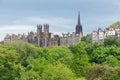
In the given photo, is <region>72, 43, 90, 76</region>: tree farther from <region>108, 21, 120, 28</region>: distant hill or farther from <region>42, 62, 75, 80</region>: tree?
<region>108, 21, 120, 28</region>: distant hill

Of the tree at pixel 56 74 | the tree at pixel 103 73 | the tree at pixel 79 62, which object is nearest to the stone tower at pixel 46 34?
the tree at pixel 79 62

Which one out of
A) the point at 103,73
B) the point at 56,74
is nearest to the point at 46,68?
the point at 56,74

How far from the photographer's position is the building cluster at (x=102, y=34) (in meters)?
135

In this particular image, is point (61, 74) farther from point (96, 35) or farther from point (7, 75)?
point (96, 35)

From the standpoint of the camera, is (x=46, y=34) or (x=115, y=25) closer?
(x=115, y=25)

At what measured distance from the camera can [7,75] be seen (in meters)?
54.8

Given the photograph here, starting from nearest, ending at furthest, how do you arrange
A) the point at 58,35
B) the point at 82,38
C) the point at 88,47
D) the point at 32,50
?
the point at 32,50 < the point at 88,47 < the point at 82,38 < the point at 58,35

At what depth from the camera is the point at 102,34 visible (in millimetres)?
140625

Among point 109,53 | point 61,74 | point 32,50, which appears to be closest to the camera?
point 61,74

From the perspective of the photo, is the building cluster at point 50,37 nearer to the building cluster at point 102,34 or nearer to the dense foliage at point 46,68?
the building cluster at point 102,34

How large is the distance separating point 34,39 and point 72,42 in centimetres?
1487

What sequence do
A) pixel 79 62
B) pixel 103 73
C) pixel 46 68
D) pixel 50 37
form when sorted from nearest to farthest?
pixel 103 73, pixel 46 68, pixel 79 62, pixel 50 37

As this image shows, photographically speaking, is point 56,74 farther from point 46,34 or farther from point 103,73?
point 46,34

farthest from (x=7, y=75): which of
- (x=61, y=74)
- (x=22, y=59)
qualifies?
(x=22, y=59)
